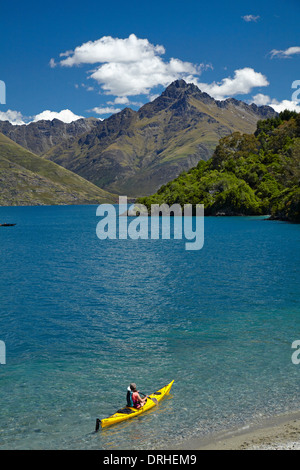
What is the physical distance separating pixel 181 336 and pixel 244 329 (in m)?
5.63

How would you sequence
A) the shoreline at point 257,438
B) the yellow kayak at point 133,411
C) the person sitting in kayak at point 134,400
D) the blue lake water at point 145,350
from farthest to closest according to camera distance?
1. the person sitting in kayak at point 134,400
2. the blue lake water at point 145,350
3. the yellow kayak at point 133,411
4. the shoreline at point 257,438

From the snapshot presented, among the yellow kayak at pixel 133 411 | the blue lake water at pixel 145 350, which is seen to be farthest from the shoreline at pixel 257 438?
the yellow kayak at pixel 133 411

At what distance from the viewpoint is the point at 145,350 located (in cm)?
2806

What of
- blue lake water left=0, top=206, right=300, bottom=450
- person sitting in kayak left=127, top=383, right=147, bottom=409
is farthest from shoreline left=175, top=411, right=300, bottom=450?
person sitting in kayak left=127, top=383, right=147, bottom=409

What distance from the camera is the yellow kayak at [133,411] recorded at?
1806 cm

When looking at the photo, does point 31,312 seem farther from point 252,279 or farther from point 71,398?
point 252,279

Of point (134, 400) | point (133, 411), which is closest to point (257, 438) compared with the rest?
point (133, 411)

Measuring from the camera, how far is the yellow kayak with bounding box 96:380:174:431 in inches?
711

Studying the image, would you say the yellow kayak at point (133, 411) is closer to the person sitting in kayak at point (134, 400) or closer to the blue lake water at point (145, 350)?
the person sitting in kayak at point (134, 400)

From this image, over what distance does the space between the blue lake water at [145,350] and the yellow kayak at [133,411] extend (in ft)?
1.04

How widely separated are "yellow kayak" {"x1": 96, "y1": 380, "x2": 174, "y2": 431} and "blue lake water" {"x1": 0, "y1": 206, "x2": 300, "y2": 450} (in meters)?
0.32

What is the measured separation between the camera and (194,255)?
7825 cm

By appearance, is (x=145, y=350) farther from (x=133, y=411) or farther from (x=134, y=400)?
(x=133, y=411)
